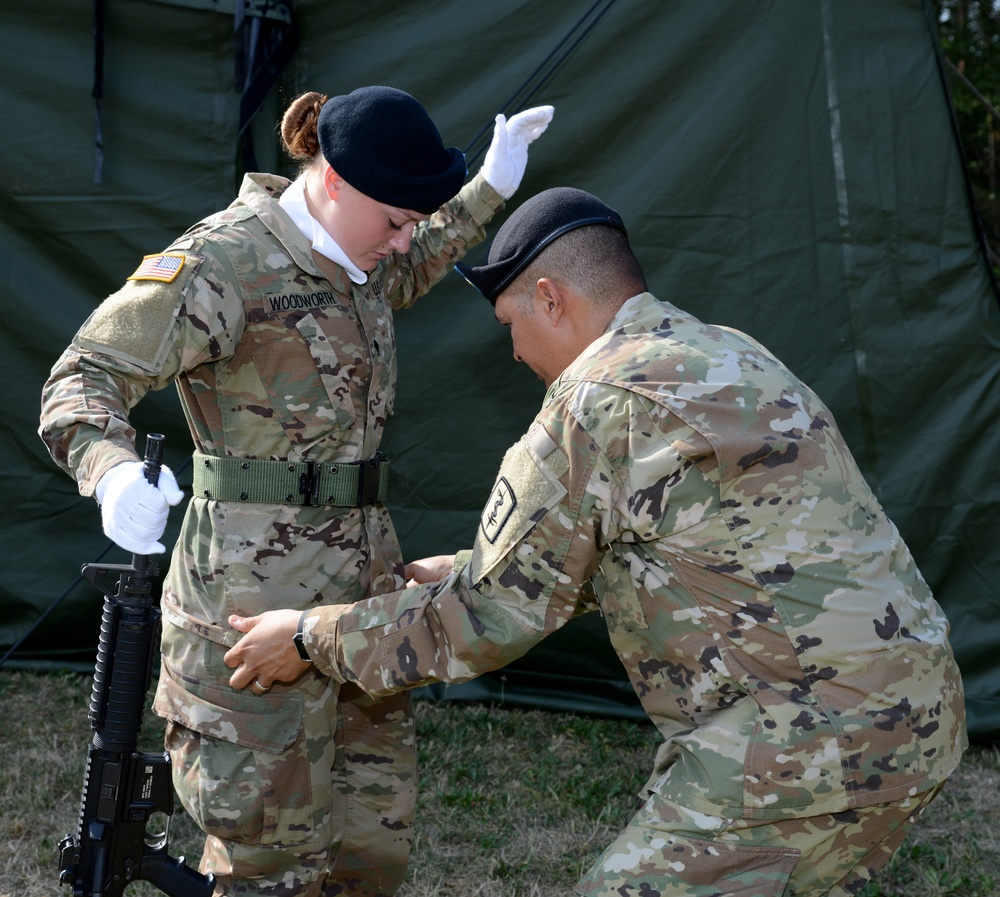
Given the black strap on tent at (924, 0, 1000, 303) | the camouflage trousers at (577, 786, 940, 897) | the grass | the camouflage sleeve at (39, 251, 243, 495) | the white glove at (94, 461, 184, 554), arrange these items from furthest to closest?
1. the black strap on tent at (924, 0, 1000, 303)
2. the grass
3. the camouflage sleeve at (39, 251, 243, 495)
4. the white glove at (94, 461, 184, 554)
5. the camouflage trousers at (577, 786, 940, 897)

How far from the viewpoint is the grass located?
10.4 feet

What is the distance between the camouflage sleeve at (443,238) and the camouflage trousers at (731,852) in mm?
1453

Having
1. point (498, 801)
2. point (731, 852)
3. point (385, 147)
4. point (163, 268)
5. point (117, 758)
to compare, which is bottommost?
point (498, 801)

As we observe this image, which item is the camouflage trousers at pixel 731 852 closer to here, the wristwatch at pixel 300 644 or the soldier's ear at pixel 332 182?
the wristwatch at pixel 300 644

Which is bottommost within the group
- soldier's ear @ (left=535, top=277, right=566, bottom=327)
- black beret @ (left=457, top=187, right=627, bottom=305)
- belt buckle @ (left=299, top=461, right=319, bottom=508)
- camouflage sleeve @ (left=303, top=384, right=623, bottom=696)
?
belt buckle @ (left=299, top=461, right=319, bottom=508)

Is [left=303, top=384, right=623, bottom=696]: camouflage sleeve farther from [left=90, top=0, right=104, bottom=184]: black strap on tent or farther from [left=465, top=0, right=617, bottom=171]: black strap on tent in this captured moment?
[left=90, top=0, right=104, bottom=184]: black strap on tent

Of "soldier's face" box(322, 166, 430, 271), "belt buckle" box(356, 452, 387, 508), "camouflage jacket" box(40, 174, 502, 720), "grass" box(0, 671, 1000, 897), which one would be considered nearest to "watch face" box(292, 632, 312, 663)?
"camouflage jacket" box(40, 174, 502, 720)

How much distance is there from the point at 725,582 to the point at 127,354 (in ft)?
3.75

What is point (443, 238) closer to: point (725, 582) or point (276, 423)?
point (276, 423)

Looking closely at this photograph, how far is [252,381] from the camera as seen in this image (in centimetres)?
236

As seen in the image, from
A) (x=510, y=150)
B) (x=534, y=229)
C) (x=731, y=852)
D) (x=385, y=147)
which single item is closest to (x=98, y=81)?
(x=510, y=150)

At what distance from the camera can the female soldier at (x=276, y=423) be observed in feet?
7.52

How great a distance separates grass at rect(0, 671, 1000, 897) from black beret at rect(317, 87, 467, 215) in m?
1.79

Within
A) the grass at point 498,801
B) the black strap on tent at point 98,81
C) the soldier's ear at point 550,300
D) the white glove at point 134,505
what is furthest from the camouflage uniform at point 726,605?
the black strap on tent at point 98,81
